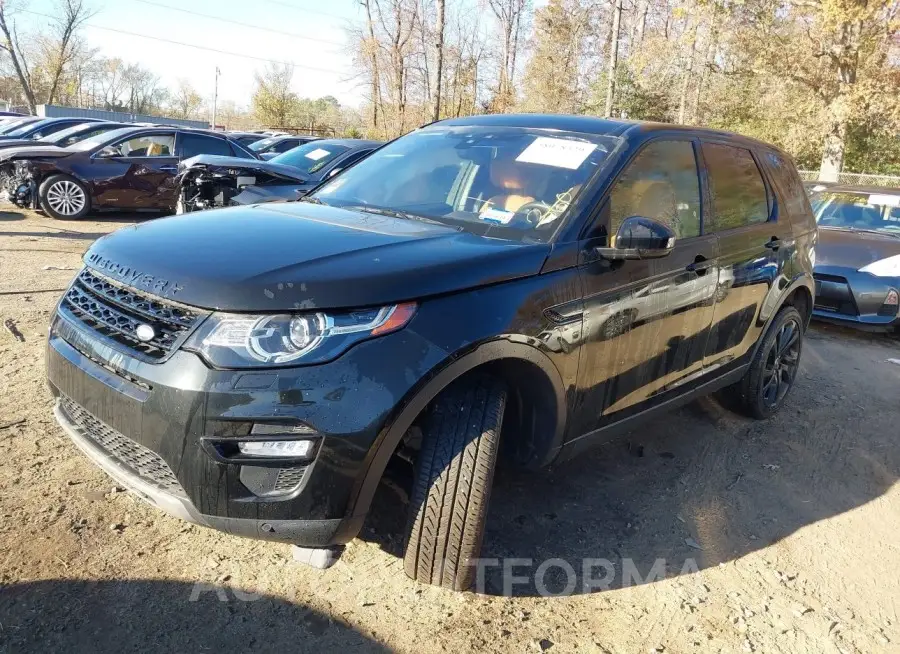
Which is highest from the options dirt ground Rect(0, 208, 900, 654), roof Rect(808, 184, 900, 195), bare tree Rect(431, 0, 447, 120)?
bare tree Rect(431, 0, 447, 120)

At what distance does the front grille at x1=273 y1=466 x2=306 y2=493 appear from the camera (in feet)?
7.07

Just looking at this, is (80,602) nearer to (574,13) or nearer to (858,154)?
(858,154)

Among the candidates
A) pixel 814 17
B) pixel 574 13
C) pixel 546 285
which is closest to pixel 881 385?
pixel 546 285

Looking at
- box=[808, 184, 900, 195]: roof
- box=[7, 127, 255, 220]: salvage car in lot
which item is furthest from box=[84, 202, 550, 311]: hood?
box=[7, 127, 255, 220]: salvage car in lot

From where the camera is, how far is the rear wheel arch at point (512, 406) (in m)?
2.22

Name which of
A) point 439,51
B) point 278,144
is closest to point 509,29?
point 439,51

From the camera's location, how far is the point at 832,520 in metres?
3.52

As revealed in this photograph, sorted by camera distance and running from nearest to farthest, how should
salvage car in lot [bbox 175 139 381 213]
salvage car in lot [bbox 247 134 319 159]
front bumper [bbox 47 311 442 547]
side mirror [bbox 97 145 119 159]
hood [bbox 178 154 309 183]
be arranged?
front bumper [bbox 47 311 442 547] → salvage car in lot [bbox 175 139 381 213] → hood [bbox 178 154 309 183] → side mirror [bbox 97 145 119 159] → salvage car in lot [bbox 247 134 319 159]

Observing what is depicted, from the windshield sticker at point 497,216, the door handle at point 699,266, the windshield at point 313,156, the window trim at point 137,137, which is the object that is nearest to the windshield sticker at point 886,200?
the door handle at point 699,266

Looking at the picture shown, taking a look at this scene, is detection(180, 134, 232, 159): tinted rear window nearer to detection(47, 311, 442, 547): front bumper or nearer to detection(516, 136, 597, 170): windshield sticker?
detection(516, 136, 597, 170): windshield sticker

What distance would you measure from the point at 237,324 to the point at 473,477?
3.15 ft

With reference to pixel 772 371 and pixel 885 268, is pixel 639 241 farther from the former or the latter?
pixel 885 268

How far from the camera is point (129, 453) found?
2.33 metres

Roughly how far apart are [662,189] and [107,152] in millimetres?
10195
